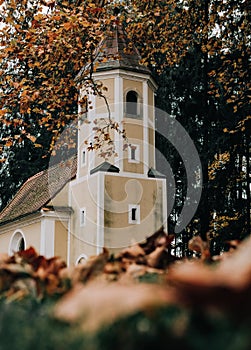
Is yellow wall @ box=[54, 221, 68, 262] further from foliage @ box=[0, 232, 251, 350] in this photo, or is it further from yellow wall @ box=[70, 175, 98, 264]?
foliage @ box=[0, 232, 251, 350]

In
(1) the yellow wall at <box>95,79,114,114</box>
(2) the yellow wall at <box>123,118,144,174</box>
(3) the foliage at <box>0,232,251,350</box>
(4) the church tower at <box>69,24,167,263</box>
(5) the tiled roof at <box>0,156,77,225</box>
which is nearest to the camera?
(3) the foliage at <box>0,232,251,350</box>

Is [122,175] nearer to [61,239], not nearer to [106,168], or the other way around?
[106,168]

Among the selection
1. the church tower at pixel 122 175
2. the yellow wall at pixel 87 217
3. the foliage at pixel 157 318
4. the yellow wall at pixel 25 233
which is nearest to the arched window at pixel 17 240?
the yellow wall at pixel 25 233

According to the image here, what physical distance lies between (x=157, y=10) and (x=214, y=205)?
17944mm

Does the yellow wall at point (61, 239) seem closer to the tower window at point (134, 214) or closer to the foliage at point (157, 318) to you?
the tower window at point (134, 214)

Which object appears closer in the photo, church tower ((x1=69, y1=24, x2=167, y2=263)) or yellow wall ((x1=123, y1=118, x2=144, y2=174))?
church tower ((x1=69, y1=24, x2=167, y2=263))

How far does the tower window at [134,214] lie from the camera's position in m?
28.3

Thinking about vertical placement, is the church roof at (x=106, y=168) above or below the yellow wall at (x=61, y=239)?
above

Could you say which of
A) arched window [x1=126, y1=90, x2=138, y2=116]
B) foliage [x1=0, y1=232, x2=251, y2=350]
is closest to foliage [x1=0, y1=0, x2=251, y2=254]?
foliage [x1=0, y1=232, x2=251, y2=350]

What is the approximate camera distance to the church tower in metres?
27.7

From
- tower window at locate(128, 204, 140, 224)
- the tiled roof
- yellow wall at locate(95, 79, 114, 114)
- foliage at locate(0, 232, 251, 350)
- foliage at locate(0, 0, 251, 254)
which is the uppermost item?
yellow wall at locate(95, 79, 114, 114)

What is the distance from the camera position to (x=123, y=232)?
2775cm

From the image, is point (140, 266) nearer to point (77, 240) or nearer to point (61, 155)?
point (77, 240)

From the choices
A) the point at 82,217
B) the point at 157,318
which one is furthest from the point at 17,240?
the point at 157,318
